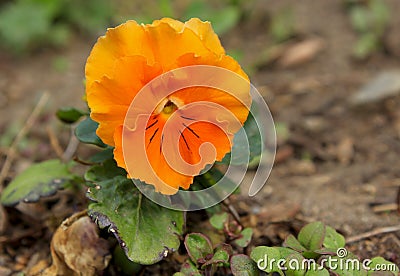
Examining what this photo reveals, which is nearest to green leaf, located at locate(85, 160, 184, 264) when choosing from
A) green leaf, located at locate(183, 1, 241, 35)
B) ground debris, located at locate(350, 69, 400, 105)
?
ground debris, located at locate(350, 69, 400, 105)

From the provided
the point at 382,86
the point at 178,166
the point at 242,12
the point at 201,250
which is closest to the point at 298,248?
the point at 201,250

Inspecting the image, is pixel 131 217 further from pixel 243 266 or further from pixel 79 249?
pixel 243 266

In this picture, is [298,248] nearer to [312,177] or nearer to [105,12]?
[312,177]

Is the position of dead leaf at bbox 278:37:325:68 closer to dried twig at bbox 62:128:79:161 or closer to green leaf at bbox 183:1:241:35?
green leaf at bbox 183:1:241:35

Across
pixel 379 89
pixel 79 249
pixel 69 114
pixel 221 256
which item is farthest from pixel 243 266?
pixel 379 89

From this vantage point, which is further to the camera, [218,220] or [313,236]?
[218,220]

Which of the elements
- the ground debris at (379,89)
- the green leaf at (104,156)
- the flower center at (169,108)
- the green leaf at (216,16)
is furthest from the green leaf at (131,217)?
the green leaf at (216,16)
